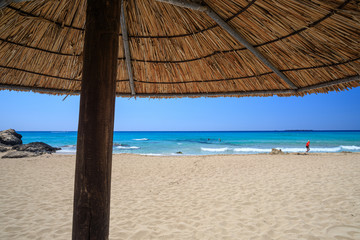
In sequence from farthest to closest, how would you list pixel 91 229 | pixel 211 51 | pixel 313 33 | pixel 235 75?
pixel 235 75, pixel 211 51, pixel 313 33, pixel 91 229

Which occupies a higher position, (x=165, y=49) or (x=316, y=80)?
(x=165, y=49)

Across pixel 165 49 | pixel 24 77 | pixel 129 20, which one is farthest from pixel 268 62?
pixel 24 77

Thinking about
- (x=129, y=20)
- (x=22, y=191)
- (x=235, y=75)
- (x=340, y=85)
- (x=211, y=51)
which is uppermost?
(x=129, y=20)

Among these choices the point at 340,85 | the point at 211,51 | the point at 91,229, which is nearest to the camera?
the point at 91,229

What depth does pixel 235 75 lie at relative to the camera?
7.73ft

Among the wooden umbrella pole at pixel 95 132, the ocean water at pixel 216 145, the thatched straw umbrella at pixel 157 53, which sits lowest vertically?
the ocean water at pixel 216 145

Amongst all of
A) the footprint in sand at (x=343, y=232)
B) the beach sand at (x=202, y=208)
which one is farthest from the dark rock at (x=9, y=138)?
the footprint in sand at (x=343, y=232)

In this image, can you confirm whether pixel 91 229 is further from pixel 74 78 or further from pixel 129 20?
pixel 74 78

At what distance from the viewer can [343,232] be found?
290 centimetres

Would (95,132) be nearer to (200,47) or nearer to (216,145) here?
(200,47)

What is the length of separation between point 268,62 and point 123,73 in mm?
1612

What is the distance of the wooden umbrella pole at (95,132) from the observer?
3.60ft

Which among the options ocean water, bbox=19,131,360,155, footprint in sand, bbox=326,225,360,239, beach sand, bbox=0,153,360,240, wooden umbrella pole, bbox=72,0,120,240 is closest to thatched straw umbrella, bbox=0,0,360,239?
wooden umbrella pole, bbox=72,0,120,240

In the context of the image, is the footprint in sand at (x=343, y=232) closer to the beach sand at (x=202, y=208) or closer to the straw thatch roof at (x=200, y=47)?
the beach sand at (x=202, y=208)
